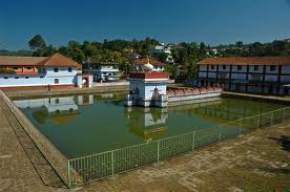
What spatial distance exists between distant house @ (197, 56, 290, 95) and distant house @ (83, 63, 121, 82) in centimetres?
1786

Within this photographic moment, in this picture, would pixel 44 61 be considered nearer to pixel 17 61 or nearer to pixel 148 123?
pixel 17 61

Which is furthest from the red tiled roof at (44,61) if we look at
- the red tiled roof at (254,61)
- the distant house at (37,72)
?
the red tiled roof at (254,61)

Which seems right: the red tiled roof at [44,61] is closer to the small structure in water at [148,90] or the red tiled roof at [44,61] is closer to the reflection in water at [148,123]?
the small structure in water at [148,90]

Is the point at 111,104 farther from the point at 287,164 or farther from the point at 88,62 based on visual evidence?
the point at 88,62

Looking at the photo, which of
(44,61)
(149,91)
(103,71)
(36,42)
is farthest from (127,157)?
(36,42)

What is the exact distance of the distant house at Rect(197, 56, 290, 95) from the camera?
118 ft

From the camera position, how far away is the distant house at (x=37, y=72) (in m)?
38.4

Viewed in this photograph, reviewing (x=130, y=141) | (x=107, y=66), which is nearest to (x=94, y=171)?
(x=130, y=141)

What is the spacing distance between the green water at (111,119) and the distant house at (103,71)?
19.5 meters

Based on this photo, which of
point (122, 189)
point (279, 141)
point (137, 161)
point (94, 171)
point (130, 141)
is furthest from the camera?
point (130, 141)

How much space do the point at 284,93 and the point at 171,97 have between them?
51.3 ft

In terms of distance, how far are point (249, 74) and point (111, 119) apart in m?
25.0

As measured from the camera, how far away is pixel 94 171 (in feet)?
35.6

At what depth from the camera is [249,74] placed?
39.6m
